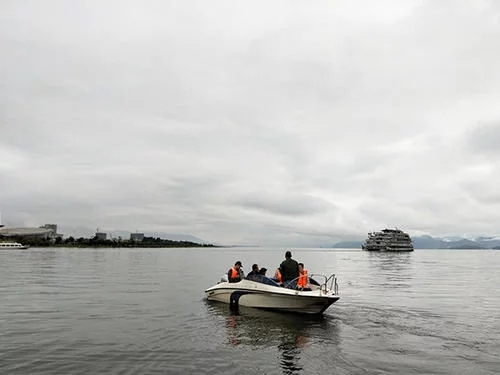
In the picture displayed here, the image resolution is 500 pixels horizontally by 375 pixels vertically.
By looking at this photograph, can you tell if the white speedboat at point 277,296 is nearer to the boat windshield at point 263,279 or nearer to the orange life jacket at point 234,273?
the boat windshield at point 263,279

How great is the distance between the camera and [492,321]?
23.5m

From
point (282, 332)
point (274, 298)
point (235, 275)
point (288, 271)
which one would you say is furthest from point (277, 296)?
point (235, 275)

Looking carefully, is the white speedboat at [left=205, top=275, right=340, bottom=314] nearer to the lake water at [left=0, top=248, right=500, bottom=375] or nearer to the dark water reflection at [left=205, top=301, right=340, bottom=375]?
the dark water reflection at [left=205, top=301, right=340, bottom=375]

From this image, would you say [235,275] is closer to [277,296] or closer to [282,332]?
[277,296]

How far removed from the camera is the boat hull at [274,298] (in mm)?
22562

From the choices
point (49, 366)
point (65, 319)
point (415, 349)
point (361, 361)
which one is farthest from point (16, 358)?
point (415, 349)

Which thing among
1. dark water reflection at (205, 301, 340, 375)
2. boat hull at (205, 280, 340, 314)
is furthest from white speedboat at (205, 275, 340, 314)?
dark water reflection at (205, 301, 340, 375)

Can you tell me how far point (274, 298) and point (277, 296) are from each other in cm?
32

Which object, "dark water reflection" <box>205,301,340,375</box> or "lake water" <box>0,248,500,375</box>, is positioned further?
"dark water reflection" <box>205,301,340,375</box>

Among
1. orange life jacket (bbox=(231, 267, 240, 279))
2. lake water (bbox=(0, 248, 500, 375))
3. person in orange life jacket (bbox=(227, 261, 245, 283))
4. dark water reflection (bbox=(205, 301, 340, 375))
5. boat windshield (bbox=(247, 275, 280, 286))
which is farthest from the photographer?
orange life jacket (bbox=(231, 267, 240, 279))

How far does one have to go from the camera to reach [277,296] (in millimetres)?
23703

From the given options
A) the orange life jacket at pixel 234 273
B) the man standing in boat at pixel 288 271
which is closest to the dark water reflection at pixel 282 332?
the man standing in boat at pixel 288 271

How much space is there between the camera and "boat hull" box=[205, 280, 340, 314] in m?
22.6

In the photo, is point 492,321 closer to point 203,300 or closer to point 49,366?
point 203,300
